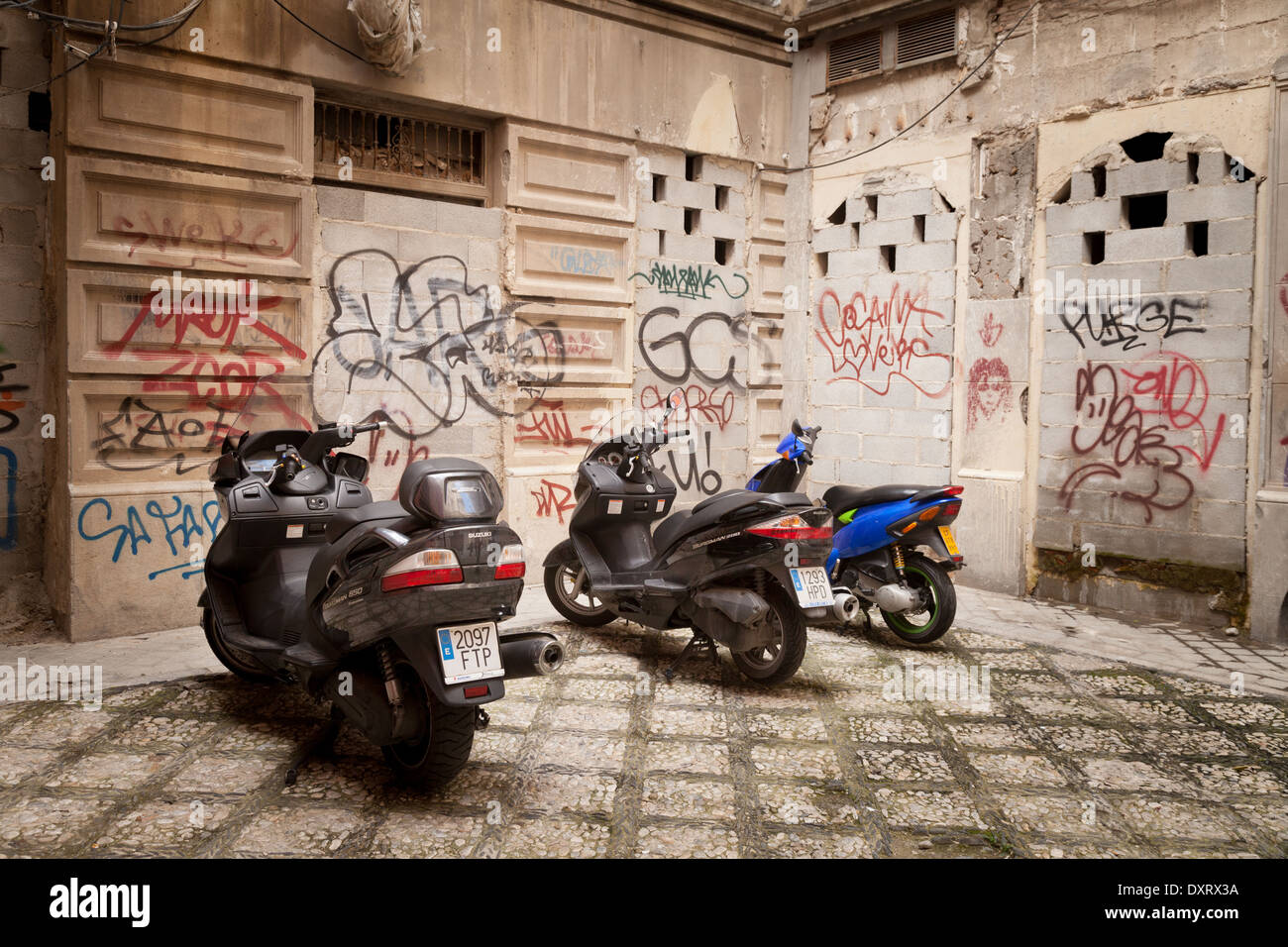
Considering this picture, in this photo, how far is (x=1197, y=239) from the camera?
6.24 m

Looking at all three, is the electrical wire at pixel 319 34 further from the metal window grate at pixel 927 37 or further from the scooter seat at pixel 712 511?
the metal window grate at pixel 927 37

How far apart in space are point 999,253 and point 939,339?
75cm

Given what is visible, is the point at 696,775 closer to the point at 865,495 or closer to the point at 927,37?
the point at 865,495

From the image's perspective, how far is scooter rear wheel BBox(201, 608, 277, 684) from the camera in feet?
13.7

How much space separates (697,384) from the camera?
7.87 m

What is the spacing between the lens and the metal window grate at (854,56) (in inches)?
305

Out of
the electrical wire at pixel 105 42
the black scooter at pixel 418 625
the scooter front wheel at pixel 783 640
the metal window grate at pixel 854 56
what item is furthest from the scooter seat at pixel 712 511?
the metal window grate at pixel 854 56

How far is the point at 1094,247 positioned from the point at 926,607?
3.01 metres

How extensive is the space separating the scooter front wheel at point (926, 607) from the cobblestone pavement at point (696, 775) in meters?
0.51

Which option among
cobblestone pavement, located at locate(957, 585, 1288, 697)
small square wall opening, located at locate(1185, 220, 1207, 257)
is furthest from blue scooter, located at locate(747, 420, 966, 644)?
small square wall opening, located at locate(1185, 220, 1207, 257)

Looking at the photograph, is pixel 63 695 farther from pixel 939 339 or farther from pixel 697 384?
pixel 939 339

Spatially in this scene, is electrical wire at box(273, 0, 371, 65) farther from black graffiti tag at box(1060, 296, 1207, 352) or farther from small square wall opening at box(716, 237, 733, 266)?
black graffiti tag at box(1060, 296, 1207, 352)

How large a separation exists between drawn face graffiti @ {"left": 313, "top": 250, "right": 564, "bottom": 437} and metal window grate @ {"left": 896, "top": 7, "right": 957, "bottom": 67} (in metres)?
3.57

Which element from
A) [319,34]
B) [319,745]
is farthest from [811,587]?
[319,34]
